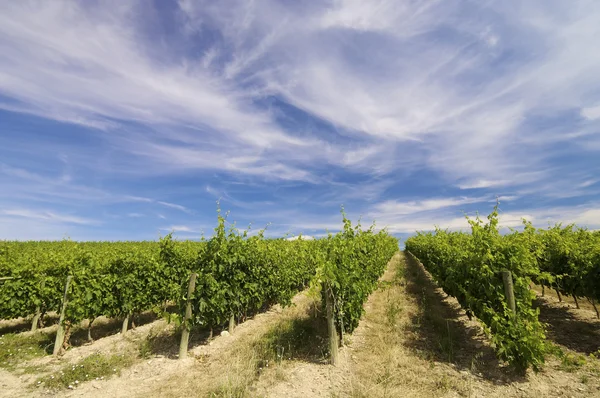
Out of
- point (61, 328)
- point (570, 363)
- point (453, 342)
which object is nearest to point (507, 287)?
point (570, 363)

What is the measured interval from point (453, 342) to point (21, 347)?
11.7 metres

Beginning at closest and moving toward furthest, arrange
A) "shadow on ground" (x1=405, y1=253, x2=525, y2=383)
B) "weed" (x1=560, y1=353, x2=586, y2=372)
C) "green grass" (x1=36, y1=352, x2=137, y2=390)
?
"weed" (x1=560, y1=353, x2=586, y2=372) → "shadow on ground" (x1=405, y1=253, x2=525, y2=383) → "green grass" (x1=36, y1=352, x2=137, y2=390)

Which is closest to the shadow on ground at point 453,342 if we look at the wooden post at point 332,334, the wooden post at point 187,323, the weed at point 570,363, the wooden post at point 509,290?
the weed at point 570,363

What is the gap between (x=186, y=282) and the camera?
28.1 ft

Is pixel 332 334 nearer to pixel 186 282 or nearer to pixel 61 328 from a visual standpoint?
pixel 186 282

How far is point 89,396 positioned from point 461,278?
844 cm

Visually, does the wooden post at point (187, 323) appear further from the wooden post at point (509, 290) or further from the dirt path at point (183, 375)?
the wooden post at point (509, 290)

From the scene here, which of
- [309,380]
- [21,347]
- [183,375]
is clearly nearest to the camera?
[309,380]

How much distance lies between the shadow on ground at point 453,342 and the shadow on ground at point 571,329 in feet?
4.90

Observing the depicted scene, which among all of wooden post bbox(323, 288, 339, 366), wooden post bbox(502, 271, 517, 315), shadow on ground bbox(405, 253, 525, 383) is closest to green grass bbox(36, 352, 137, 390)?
wooden post bbox(323, 288, 339, 366)

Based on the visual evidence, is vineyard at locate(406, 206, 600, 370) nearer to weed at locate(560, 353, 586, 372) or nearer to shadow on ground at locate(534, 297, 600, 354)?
weed at locate(560, 353, 586, 372)

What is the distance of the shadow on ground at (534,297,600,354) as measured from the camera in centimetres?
754

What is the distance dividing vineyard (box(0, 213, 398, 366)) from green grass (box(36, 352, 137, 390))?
4.22ft

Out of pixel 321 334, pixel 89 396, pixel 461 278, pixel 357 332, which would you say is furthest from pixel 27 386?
pixel 461 278
